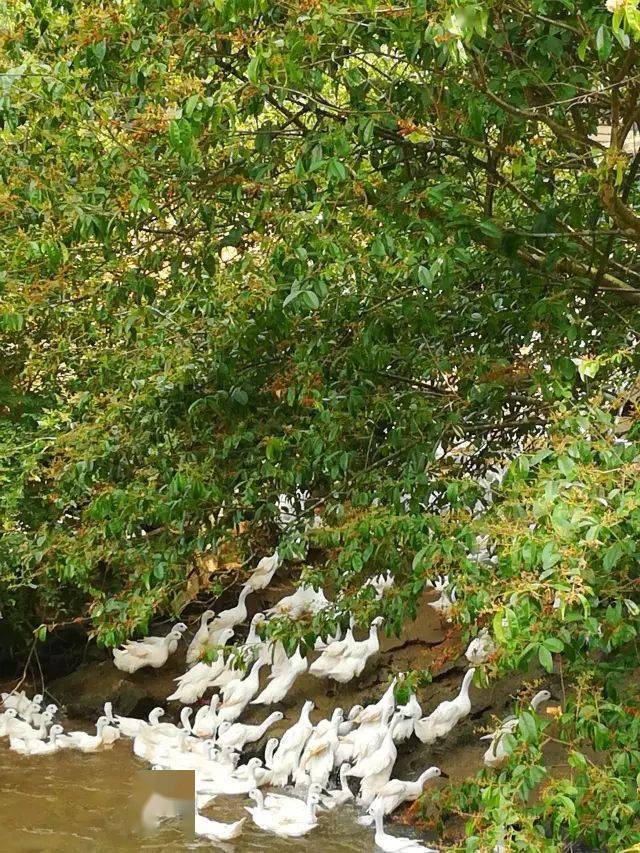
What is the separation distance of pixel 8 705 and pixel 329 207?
235 inches

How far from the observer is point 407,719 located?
6.91 meters

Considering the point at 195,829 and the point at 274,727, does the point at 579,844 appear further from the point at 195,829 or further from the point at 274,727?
the point at 274,727

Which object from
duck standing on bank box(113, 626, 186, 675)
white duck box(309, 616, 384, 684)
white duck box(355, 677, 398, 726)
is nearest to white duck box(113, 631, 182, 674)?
duck standing on bank box(113, 626, 186, 675)

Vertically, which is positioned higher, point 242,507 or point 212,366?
point 212,366

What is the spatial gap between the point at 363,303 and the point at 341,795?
10.2 ft

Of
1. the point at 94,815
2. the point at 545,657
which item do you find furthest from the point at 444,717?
the point at 545,657

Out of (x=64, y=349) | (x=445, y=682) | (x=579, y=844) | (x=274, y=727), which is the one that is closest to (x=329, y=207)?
(x=64, y=349)

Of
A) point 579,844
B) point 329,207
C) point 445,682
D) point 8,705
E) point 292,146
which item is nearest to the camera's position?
point 329,207

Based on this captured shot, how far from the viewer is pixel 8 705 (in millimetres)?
8602

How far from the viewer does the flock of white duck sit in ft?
21.0

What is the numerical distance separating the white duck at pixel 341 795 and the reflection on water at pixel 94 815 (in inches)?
2.3

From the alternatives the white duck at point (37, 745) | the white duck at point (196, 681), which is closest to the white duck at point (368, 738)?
the white duck at point (196, 681)

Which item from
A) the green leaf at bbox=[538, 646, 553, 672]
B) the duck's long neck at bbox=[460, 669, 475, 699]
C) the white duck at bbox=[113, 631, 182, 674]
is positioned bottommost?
the white duck at bbox=[113, 631, 182, 674]

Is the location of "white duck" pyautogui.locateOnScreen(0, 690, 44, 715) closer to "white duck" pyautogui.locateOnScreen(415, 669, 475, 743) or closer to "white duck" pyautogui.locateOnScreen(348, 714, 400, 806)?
"white duck" pyautogui.locateOnScreen(348, 714, 400, 806)
